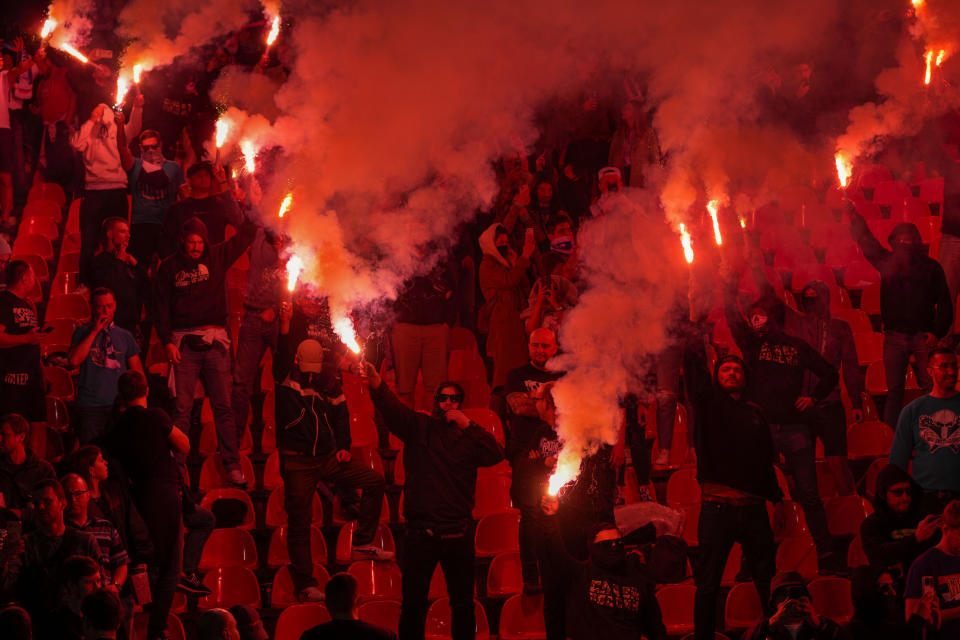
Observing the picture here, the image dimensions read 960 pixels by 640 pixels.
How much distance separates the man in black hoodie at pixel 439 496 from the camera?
567 cm

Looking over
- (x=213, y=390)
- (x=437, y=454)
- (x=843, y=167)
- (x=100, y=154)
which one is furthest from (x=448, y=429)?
(x=843, y=167)

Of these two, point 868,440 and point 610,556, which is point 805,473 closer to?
point 868,440

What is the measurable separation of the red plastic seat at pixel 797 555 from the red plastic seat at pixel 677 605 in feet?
1.95

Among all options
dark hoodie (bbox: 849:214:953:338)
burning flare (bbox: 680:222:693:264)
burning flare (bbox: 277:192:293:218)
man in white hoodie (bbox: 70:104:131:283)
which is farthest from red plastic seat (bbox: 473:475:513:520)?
man in white hoodie (bbox: 70:104:131:283)

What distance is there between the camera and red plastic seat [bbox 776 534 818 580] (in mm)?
6309

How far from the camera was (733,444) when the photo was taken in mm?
6000

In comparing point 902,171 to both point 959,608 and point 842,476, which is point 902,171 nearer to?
point 842,476

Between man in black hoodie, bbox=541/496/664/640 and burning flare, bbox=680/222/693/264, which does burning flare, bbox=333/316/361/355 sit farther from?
burning flare, bbox=680/222/693/264

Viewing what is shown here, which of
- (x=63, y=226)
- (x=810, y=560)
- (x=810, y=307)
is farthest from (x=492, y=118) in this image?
(x=810, y=560)

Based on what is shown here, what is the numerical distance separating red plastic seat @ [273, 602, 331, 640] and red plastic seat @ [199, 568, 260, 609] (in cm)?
30

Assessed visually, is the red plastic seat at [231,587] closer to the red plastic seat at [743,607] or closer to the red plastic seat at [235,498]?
the red plastic seat at [235,498]

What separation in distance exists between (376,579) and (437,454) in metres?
0.85

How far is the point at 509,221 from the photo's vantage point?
830 centimetres

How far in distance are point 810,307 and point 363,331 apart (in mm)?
3089
